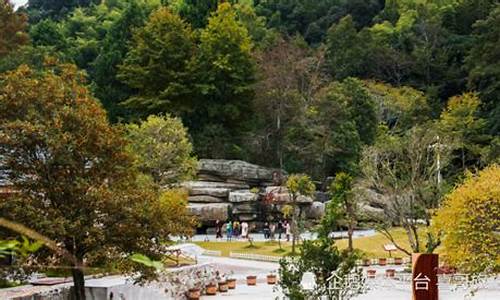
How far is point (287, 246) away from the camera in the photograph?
3288cm

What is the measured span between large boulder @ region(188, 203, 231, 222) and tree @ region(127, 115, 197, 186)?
552 cm

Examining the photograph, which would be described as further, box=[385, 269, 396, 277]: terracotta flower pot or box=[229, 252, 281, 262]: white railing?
box=[229, 252, 281, 262]: white railing

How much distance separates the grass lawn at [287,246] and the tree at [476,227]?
11677mm

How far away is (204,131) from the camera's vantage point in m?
41.2

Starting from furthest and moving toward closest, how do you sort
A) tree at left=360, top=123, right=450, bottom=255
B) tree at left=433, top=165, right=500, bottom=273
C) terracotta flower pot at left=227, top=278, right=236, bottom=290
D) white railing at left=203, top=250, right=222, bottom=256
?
white railing at left=203, top=250, right=222, bottom=256, tree at left=360, top=123, right=450, bottom=255, terracotta flower pot at left=227, top=278, right=236, bottom=290, tree at left=433, top=165, right=500, bottom=273

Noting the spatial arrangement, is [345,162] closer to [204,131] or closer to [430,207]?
[204,131]

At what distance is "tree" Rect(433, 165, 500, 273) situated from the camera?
1827 cm

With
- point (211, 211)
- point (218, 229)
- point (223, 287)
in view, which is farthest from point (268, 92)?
point (223, 287)

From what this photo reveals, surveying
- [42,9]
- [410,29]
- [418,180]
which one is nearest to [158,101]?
[418,180]

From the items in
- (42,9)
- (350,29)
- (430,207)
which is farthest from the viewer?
(42,9)

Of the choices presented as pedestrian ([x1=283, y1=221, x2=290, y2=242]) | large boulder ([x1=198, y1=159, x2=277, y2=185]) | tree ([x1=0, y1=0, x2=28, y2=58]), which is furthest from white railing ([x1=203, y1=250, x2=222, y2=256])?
tree ([x1=0, y1=0, x2=28, y2=58])

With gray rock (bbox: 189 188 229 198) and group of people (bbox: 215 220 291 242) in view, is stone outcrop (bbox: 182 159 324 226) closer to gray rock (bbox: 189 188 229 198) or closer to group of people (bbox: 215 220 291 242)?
gray rock (bbox: 189 188 229 198)

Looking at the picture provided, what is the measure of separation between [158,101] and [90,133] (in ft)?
82.3

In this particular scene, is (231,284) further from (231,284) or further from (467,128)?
(467,128)
